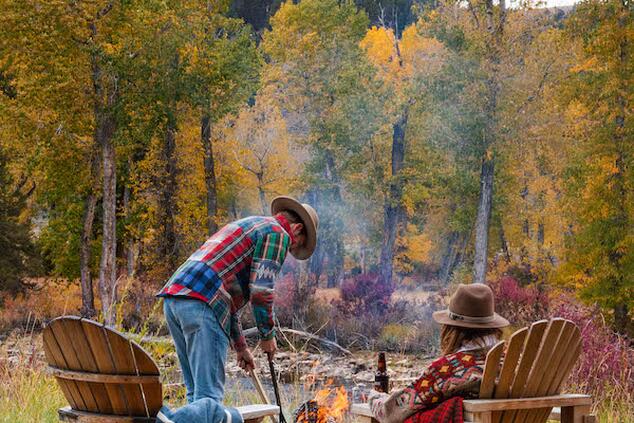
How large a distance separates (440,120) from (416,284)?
32.3ft

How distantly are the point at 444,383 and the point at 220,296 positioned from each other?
119cm

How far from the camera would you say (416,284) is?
31.0m

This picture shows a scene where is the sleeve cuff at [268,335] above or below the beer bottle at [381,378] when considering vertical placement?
above

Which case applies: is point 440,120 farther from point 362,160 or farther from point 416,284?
point 416,284

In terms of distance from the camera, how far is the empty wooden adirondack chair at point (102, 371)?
2918 millimetres

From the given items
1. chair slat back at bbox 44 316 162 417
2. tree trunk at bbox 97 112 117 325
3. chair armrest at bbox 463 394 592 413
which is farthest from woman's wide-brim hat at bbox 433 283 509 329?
tree trunk at bbox 97 112 117 325

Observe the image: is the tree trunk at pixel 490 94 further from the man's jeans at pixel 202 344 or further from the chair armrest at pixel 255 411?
the chair armrest at pixel 255 411

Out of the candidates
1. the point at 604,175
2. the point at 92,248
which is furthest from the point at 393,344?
the point at 92,248

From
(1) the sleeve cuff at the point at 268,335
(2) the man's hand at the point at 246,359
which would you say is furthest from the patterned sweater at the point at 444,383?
(2) the man's hand at the point at 246,359

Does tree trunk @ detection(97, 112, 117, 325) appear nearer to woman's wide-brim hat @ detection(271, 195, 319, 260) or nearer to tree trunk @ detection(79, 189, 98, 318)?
tree trunk @ detection(79, 189, 98, 318)

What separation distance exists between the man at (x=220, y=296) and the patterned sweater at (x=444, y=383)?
895mm

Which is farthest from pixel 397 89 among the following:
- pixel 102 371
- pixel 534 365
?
pixel 102 371

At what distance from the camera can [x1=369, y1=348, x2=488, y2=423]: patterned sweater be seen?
3170mm

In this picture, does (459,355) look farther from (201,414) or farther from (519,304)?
(519,304)
